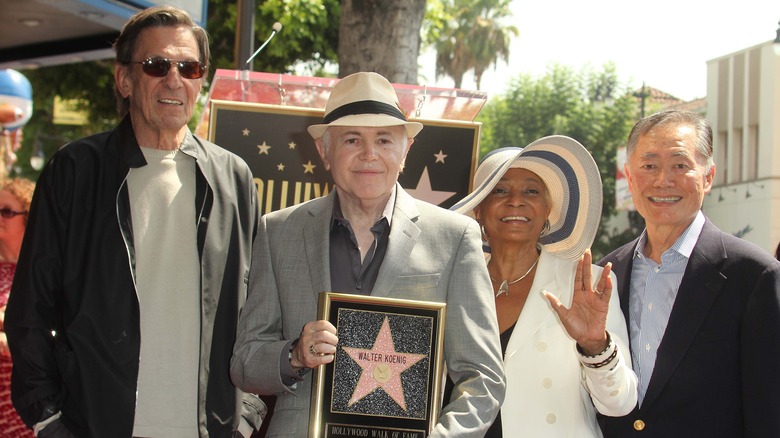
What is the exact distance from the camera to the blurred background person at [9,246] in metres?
5.63

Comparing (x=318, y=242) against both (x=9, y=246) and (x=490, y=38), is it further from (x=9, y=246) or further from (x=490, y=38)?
(x=490, y=38)

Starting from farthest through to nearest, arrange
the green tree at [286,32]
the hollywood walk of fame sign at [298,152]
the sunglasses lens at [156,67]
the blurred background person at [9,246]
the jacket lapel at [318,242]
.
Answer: the green tree at [286,32]
the blurred background person at [9,246]
the hollywood walk of fame sign at [298,152]
the sunglasses lens at [156,67]
the jacket lapel at [318,242]

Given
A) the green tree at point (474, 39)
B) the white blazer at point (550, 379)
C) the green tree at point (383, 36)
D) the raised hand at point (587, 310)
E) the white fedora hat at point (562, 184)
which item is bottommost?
the white blazer at point (550, 379)

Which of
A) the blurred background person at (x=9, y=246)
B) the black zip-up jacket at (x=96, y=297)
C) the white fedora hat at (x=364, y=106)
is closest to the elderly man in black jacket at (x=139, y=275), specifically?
the black zip-up jacket at (x=96, y=297)

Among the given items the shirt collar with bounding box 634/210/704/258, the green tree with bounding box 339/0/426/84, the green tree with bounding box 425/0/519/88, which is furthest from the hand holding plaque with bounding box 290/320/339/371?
the green tree with bounding box 425/0/519/88

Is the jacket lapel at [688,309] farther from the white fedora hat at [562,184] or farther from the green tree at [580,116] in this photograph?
the green tree at [580,116]

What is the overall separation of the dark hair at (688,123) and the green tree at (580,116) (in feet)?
118

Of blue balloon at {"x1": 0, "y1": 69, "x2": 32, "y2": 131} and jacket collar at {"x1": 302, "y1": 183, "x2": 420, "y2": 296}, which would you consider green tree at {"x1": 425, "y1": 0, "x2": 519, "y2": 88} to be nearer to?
blue balloon at {"x1": 0, "y1": 69, "x2": 32, "y2": 131}

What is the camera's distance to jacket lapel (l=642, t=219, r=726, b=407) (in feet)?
12.5

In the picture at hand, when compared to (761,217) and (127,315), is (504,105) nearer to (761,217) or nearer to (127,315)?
(761,217)

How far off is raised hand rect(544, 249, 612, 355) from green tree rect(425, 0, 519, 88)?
5428cm

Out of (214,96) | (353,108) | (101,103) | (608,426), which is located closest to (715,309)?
(608,426)

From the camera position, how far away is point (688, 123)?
4180 millimetres

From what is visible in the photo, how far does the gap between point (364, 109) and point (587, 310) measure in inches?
46.5
